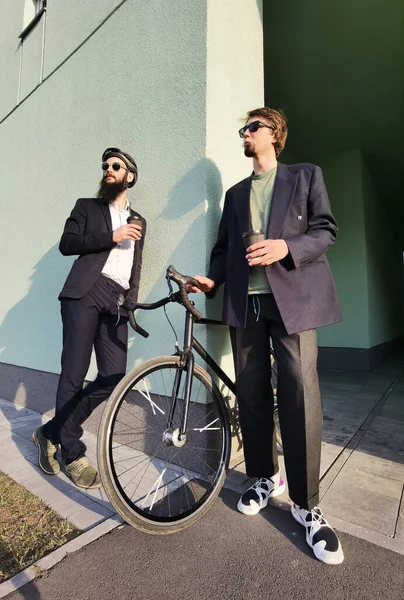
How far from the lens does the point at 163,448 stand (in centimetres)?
212

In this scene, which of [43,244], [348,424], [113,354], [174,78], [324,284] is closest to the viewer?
[324,284]

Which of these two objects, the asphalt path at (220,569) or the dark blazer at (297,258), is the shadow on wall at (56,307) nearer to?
the dark blazer at (297,258)

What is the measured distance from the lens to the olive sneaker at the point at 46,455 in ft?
6.75

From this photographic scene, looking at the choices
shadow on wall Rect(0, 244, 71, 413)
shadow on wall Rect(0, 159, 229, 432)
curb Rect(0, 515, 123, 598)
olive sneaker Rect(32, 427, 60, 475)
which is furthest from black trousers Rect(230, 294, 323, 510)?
shadow on wall Rect(0, 244, 71, 413)

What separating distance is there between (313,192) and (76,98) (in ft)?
8.97

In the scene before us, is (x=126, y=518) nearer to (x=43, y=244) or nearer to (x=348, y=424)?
(x=348, y=424)

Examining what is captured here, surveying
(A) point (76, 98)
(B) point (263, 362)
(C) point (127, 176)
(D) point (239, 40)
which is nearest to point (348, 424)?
(B) point (263, 362)

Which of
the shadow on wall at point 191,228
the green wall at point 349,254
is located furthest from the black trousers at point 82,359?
the green wall at point 349,254

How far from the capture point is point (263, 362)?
5.23ft

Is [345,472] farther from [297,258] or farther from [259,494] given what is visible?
[297,258]

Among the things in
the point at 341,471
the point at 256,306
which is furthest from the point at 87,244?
the point at 341,471

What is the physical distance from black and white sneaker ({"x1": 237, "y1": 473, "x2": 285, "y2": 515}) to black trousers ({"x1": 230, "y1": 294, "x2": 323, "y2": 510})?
0.06 m

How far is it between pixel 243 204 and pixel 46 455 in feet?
6.10

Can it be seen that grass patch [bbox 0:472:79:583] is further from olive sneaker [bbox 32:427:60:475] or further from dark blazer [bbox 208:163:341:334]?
dark blazer [bbox 208:163:341:334]
